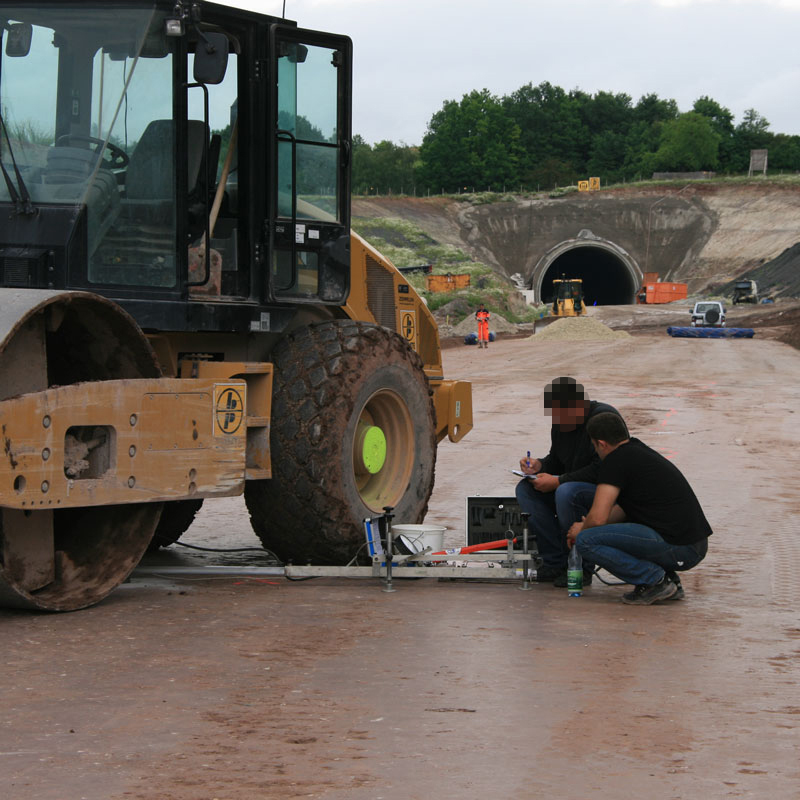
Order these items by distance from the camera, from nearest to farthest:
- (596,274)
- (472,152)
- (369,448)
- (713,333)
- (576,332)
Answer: (369,448), (576,332), (713,333), (596,274), (472,152)

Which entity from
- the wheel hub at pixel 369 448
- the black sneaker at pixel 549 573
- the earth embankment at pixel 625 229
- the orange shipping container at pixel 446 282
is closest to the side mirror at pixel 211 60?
the wheel hub at pixel 369 448

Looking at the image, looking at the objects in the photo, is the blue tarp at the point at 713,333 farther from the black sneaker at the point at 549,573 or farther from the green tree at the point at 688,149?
the green tree at the point at 688,149

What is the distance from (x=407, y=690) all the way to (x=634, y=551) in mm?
2405

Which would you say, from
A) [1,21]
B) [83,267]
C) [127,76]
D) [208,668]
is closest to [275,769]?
[208,668]

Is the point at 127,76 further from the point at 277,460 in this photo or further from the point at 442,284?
the point at 442,284

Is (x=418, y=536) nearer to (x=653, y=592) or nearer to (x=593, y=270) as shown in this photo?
(x=653, y=592)

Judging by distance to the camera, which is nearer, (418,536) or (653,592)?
(653,592)

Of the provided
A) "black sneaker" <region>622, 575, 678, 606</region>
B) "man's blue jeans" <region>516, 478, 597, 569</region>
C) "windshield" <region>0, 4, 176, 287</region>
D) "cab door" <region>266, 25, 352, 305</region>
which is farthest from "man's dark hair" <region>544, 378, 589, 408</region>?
"windshield" <region>0, 4, 176, 287</region>

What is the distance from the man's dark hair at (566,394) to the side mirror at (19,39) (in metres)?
3.61

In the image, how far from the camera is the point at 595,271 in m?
92.9

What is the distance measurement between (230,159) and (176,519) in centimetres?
271

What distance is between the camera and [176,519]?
29.7ft

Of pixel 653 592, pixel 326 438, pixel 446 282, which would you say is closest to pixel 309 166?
pixel 326 438

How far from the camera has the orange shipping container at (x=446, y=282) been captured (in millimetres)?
61312
